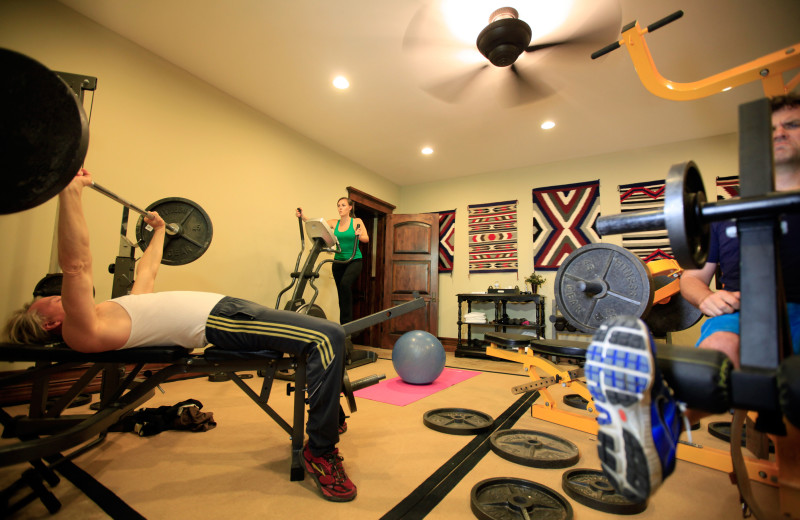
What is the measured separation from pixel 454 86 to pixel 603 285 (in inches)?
91.2

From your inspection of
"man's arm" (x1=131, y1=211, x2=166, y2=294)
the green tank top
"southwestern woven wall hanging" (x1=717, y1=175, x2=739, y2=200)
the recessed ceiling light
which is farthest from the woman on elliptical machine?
"southwestern woven wall hanging" (x1=717, y1=175, x2=739, y2=200)

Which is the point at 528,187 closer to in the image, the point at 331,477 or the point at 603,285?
the point at 603,285

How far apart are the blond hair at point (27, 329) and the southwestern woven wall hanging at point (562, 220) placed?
15.7ft

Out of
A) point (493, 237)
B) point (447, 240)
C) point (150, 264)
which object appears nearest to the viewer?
point (150, 264)

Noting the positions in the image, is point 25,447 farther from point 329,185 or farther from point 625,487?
point 329,185

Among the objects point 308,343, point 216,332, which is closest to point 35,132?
point 216,332

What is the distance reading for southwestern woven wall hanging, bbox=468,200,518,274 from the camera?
5.06 metres

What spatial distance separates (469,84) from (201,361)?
309cm

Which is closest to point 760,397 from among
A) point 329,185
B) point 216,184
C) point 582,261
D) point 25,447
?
point 582,261

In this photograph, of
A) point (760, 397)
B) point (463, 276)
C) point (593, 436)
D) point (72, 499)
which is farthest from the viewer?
point (463, 276)

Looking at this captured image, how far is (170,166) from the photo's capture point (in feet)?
9.79

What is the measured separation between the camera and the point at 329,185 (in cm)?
466

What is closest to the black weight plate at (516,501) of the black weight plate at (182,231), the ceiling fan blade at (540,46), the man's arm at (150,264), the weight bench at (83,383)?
the weight bench at (83,383)

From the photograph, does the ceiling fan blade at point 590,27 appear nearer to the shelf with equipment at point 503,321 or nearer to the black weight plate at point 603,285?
the black weight plate at point 603,285
